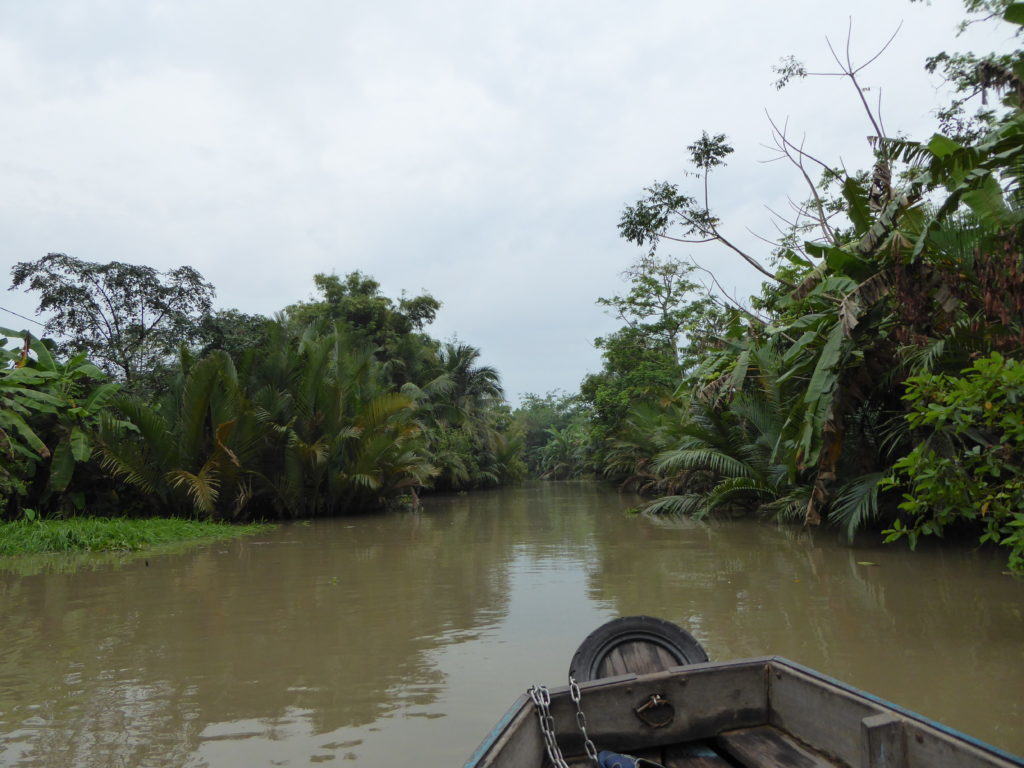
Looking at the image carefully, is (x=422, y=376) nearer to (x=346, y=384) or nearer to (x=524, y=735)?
(x=346, y=384)

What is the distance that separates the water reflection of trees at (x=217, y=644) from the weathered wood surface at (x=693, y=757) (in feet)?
5.49

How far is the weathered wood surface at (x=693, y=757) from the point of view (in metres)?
2.53

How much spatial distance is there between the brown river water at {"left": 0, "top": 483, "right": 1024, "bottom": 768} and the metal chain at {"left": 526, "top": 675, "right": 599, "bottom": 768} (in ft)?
2.88

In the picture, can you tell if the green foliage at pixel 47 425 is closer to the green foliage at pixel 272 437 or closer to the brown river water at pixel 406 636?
the green foliage at pixel 272 437

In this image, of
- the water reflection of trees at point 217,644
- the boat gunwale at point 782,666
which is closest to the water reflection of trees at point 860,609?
the boat gunwale at point 782,666

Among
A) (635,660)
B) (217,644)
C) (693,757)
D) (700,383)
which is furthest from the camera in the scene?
(700,383)

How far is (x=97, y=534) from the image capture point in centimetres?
1081

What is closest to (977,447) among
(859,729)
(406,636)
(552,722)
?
(859,729)

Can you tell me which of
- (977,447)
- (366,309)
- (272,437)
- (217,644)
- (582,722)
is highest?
(366,309)

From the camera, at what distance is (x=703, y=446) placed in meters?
13.4

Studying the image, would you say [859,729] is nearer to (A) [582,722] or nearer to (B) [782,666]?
(B) [782,666]

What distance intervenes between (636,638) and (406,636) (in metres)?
2.55

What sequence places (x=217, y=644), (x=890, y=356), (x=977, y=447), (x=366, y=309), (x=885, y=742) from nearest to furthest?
(x=885, y=742) < (x=977, y=447) < (x=217, y=644) < (x=890, y=356) < (x=366, y=309)

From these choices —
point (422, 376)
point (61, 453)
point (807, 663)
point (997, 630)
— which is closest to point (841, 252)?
point (997, 630)
